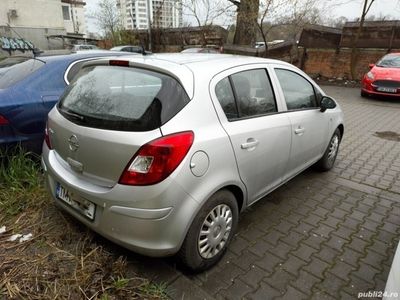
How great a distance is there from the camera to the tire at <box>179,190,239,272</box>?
2.21m

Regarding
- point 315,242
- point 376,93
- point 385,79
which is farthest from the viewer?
point 376,93

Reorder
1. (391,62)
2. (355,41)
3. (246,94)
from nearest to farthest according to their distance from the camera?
(246,94), (391,62), (355,41)

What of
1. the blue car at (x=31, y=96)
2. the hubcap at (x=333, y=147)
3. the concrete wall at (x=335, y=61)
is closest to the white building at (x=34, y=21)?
the concrete wall at (x=335, y=61)

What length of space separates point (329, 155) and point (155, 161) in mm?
3123

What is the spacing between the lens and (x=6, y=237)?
8.86ft

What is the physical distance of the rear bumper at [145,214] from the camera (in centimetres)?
196

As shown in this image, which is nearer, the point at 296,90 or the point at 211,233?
the point at 211,233

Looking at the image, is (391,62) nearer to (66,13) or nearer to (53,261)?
(53,261)

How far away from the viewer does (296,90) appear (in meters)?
3.41

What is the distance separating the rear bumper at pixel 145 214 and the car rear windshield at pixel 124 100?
1.36 ft

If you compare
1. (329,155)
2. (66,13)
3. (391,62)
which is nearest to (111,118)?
(329,155)

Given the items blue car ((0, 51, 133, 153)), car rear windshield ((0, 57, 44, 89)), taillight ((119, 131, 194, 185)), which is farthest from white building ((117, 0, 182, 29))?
taillight ((119, 131, 194, 185))

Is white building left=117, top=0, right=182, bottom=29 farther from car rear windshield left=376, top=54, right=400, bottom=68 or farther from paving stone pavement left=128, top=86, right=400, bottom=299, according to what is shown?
paving stone pavement left=128, top=86, right=400, bottom=299

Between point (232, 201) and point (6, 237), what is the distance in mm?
1965
